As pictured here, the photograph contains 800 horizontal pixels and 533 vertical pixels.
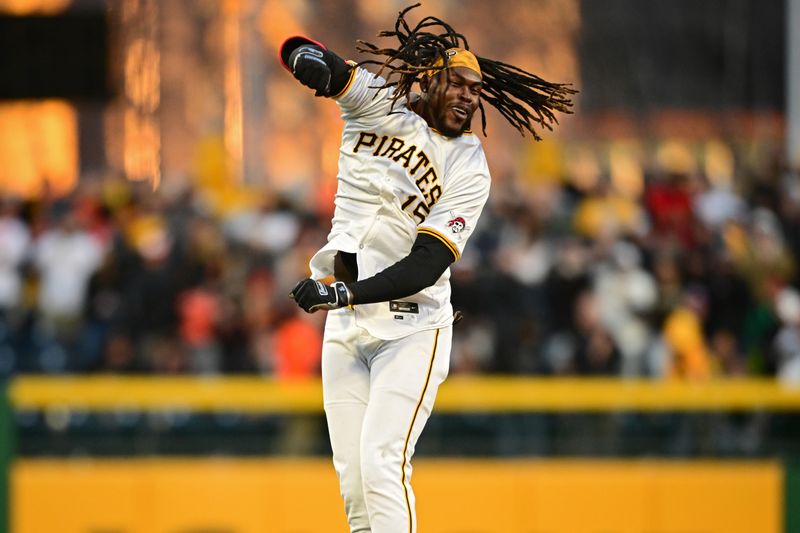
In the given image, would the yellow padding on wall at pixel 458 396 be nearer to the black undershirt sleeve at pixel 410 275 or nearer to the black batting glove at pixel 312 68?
the black undershirt sleeve at pixel 410 275

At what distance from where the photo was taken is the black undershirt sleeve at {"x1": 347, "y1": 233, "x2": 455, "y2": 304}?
516 centimetres

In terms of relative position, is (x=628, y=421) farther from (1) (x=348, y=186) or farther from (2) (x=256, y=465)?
(1) (x=348, y=186)

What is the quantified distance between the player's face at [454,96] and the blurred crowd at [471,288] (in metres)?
4.82

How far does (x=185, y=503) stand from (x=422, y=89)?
479 centimetres

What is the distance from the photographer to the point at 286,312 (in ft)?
34.1

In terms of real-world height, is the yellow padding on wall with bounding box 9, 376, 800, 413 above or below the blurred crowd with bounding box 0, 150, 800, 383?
below

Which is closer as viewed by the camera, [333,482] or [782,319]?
[333,482]

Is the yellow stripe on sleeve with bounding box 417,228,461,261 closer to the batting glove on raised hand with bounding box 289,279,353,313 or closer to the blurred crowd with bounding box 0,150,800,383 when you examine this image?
the batting glove on raised hand with bounding box 289,279,353,313

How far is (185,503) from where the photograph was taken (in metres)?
9.47

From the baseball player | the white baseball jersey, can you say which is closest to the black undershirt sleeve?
the baseball player

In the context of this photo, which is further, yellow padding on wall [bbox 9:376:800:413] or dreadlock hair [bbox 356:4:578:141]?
yellow padding on wall [bbox 9:376:800:413]

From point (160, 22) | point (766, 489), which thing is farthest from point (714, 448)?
point (160, 22)

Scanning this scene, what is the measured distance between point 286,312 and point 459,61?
5.23 meters

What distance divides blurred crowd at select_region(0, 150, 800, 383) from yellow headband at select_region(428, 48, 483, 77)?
4892 mm
